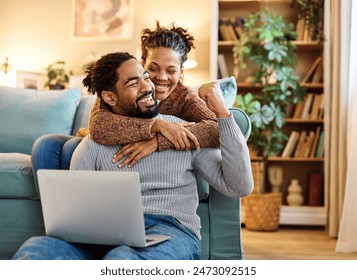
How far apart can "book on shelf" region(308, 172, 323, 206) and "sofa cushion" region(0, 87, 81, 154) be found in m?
1.66

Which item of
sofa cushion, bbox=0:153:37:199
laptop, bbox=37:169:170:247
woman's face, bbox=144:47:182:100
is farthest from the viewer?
sofa cushion, bbox=0:153:37:199

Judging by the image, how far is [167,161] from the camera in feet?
4.68

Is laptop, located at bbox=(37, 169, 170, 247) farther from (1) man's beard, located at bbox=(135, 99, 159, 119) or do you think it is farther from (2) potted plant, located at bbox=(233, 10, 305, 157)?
(2) potted plant, located at bbox=(233, 10, 305, 157)

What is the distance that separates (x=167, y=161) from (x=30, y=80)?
285 centimetres

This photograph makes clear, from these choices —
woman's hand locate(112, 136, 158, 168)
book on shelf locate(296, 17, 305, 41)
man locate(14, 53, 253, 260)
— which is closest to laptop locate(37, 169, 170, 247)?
man locate(14, 53, 253, 260)

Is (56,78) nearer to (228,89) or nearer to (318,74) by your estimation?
(318,74)

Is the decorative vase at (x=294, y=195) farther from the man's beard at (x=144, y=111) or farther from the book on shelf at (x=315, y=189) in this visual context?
the man's beard at (x=144, y=111)

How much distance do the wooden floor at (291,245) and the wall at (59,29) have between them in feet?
4.74

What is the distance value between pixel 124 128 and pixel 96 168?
0.13 m

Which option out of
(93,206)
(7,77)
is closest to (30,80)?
(7,77)

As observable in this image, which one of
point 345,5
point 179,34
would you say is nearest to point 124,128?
point 179,34

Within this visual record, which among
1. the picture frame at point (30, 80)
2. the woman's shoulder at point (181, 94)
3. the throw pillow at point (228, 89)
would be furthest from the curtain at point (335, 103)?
the picture frame at point (30, 80)

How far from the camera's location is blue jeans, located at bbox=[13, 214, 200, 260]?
1144mm
